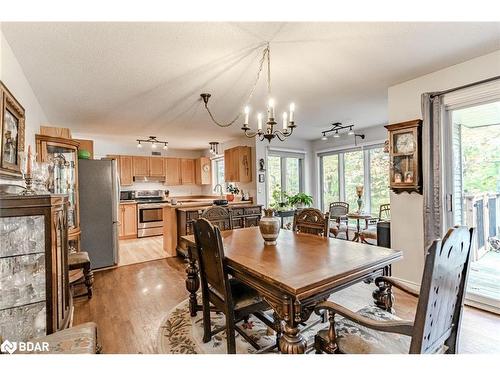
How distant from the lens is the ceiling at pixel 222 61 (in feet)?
5.98

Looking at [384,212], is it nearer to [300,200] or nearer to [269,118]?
[300,200]

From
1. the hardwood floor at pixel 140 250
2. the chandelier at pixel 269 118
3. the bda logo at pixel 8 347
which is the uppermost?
the chandelier at pixel 269 118

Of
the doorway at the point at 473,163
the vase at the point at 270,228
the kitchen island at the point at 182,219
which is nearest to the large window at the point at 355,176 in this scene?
the doorway at the point at 473,163

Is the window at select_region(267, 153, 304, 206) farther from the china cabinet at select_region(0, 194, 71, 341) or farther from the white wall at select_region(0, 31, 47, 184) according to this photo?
the china cabinet at select_region(0, 194, 71, 341)

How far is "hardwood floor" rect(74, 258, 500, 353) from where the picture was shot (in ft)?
6.54

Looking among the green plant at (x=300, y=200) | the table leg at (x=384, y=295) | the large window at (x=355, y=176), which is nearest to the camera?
the table leg at (x=384, y=295)

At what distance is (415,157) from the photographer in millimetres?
2801

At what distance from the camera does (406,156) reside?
115 inches

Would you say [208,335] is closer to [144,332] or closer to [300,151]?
[144,332]

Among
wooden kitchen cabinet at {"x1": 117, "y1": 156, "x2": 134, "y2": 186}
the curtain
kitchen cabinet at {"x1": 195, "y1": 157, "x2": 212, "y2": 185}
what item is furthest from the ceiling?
kitchen cabinet at {"x1": 195, "y1": 157, "x2": 212, "y2": 185}

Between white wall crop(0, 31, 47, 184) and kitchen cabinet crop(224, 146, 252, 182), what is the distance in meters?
3.32

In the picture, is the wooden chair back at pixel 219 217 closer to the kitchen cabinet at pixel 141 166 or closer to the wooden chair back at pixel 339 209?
the wooden chair back at pixel 339 209

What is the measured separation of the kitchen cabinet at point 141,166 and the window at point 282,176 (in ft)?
11.1

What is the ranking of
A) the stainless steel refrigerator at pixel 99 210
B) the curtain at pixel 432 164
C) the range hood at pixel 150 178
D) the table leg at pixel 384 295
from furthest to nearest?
the range hood at pixel 150 178
the stainless steel refrigerator at pixel 99 210
the curtain at pixel 432 164
the table leg at pixel 384 295
